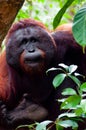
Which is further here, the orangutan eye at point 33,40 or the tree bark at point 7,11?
the orangutan eye at point 33,40

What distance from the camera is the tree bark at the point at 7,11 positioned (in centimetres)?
229

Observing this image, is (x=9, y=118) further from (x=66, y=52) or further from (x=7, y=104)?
(x=66, y=52)

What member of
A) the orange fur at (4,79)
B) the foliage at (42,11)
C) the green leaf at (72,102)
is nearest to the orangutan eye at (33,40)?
the orange fur at (4,79)

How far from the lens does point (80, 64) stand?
3547mm

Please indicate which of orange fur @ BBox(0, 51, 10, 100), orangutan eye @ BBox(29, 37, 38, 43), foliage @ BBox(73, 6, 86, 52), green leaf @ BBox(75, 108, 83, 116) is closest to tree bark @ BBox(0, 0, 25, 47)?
foliage @ BBox(73, 6, 86, 52)

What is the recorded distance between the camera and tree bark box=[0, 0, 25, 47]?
90.0 inches

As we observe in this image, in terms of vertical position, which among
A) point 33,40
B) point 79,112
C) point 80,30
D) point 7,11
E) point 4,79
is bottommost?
point 4,79

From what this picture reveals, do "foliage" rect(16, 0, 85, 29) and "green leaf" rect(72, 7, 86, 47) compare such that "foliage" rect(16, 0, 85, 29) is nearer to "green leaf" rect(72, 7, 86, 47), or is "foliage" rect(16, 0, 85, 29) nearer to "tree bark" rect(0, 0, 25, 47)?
"tree bark" rect(0, 0, 25, 47)

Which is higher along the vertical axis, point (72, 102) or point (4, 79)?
point (72, 102)

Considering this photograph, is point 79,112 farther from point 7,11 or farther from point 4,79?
point 4,79

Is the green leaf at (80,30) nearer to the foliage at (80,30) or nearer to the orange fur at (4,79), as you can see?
the foliage at (80,30)

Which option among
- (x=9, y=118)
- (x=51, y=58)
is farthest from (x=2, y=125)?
(x=51, y=58)

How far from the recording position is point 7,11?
2.31 m

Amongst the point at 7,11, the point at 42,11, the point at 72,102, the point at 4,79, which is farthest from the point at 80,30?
the point at 42,11
